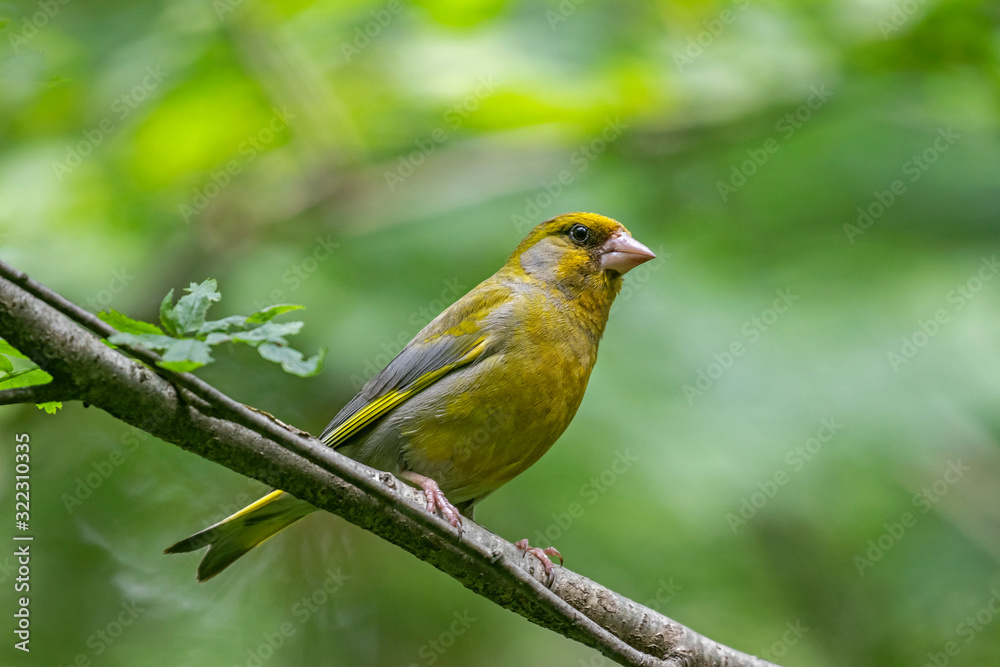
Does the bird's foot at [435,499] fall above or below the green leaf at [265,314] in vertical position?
below

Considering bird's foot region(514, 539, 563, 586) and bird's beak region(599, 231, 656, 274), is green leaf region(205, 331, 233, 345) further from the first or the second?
bird's beak region(599, 231, 656, 274)

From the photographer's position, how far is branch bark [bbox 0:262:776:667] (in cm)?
202

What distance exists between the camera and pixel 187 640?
5277mm

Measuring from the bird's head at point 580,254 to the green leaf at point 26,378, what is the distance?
2739mm

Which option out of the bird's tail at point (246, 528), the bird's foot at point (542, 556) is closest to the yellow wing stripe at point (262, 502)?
the bird's tail at point (246, 528)

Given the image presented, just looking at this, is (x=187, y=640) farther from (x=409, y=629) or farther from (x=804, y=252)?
(x=804, y=252)

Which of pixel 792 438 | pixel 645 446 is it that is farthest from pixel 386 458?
pixel 792 438

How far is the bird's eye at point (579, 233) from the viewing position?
4.73 metres

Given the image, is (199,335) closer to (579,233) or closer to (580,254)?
(580,254)

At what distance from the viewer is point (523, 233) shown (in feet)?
17.3

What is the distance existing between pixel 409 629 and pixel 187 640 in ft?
4.37

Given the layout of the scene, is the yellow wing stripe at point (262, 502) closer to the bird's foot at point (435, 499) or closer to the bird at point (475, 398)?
the bird at point (475, 398)

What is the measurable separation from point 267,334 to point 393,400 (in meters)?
2.20

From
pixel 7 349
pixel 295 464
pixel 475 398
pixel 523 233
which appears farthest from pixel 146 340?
pixel 523 233
